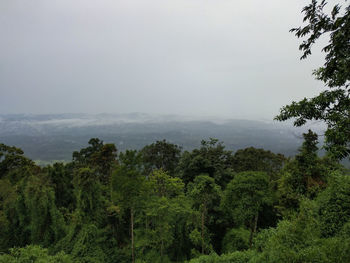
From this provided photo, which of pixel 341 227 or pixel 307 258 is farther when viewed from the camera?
pixel 341 227

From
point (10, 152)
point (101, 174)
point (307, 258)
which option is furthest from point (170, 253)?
point (10, 152)

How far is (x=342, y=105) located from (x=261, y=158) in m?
23.7

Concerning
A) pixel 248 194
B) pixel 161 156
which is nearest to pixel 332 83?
pixel 248 194

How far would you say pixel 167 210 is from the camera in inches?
561

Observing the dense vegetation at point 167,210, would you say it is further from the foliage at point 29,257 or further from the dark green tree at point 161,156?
the dark green tree at point 161,156

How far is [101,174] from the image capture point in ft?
72.2

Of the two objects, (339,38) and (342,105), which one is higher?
(339,38)

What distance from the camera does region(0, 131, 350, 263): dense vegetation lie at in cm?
991

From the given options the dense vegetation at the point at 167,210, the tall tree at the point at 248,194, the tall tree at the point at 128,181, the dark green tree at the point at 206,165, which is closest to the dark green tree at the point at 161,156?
the dark green tree at the point at 206,165

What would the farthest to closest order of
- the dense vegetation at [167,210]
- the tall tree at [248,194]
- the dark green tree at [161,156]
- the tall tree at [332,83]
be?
the dark green tree at [161,156] < the tall tree at [248,194] < the dense vegetation at [167,210] < the tall tree at [332,83]

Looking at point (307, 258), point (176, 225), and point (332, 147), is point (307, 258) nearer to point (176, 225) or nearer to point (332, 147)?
point (332, 147)

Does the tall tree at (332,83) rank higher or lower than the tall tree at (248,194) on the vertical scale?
higher

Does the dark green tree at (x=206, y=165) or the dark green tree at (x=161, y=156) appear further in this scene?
the dark green tree at (x=161, y=156)

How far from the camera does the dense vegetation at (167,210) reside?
9.91 meters
